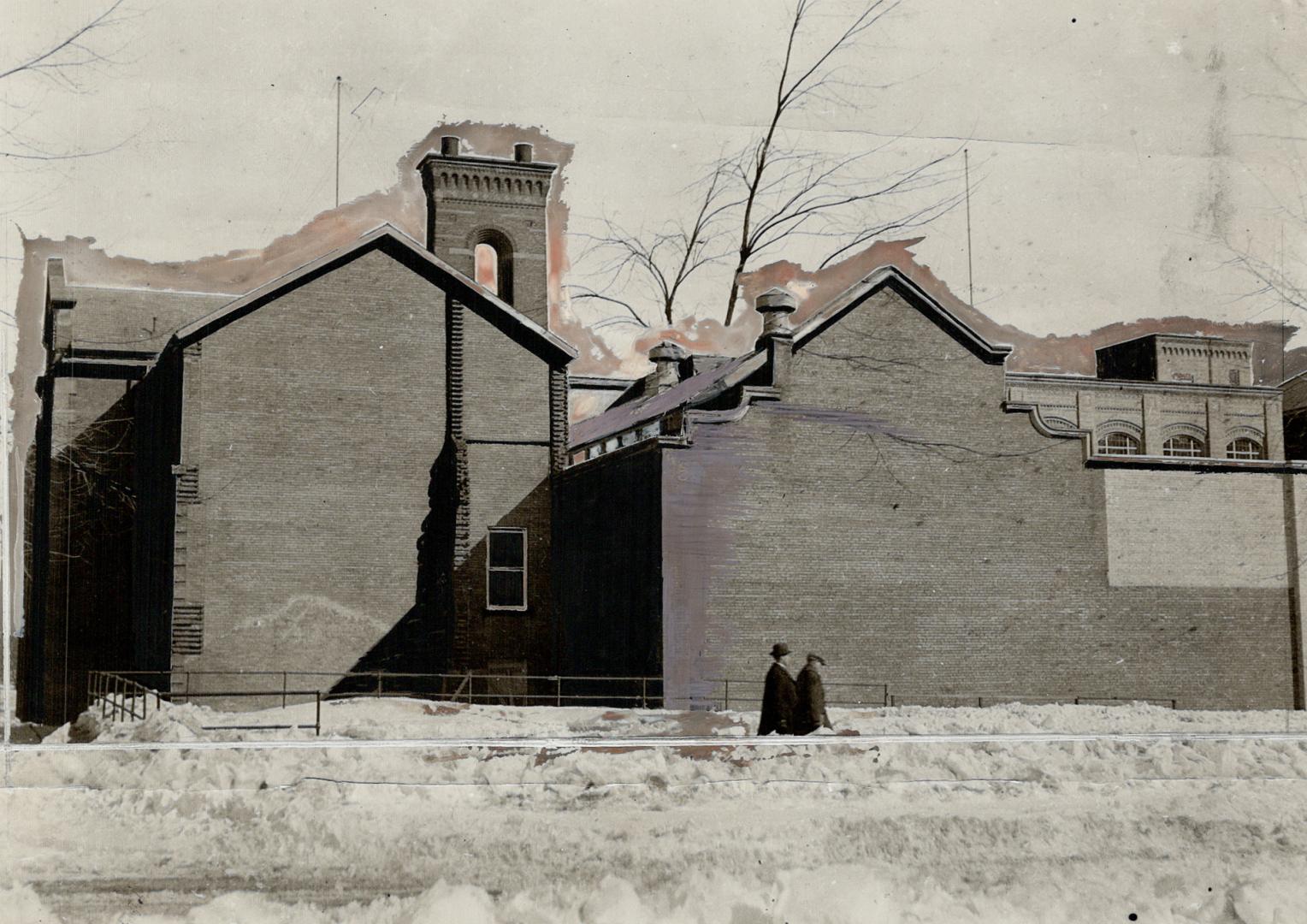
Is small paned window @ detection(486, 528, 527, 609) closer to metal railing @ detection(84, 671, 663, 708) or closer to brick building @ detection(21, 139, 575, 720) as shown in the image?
brick building @ detection(21, 139, 575, 720)

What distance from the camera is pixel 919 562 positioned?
688 inches

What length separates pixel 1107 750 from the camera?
1459 cm

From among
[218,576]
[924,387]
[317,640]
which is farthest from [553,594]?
[924,387]

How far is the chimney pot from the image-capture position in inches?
635

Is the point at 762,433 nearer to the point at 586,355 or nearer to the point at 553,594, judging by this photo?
the point at 586,355

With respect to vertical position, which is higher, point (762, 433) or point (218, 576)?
point (762, 433)

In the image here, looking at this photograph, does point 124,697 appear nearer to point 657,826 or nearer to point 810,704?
point 657,826

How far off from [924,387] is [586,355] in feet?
15.3

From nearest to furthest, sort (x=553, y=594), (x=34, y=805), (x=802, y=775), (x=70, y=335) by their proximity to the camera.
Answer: (x=34, y=805), (x=802, y=775), (x=70, y=335), (x=553, y=594)

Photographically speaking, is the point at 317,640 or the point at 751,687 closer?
the point at 751,687

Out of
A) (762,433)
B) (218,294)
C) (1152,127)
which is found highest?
(1152,127)

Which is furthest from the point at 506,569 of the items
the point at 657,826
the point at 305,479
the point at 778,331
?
the point at 657,826

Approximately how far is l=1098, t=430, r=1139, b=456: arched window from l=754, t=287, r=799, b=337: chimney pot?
261 inches

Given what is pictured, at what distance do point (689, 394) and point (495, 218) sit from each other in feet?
11.9
